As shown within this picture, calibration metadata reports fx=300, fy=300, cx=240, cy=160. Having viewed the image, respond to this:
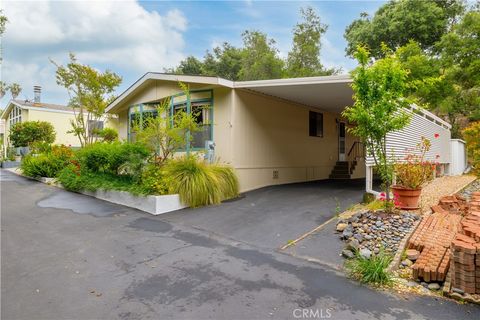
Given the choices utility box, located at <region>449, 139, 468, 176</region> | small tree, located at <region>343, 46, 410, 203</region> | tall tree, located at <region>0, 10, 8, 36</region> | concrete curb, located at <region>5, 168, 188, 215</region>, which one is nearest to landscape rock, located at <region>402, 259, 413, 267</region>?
small tree, located at <region>343, 46, 410, 203</region>

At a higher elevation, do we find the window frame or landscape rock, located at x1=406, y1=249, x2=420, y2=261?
the window frame

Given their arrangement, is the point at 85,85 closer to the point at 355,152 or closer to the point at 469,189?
the point at 355,152

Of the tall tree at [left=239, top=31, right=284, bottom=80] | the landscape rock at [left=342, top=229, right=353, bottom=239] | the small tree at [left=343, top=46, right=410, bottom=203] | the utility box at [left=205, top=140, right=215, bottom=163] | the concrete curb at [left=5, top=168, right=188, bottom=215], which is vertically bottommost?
the landscape rock at [left=342, top=229, right=353, bottom=239]

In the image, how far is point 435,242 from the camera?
14.1 ft

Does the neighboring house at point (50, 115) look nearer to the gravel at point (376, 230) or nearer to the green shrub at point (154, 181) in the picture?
the green shrub at point (154, 181)

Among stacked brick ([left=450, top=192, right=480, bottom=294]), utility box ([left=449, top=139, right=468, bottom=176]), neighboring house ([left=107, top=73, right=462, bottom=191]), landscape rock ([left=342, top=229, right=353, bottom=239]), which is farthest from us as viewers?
utility box ([left=449, top=139, right=468, bottom=176])

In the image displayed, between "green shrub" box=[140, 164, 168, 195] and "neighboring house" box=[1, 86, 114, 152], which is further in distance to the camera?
"neighboring house" box=[1, 86, 114, 152]

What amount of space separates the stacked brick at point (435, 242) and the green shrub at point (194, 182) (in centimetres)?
447

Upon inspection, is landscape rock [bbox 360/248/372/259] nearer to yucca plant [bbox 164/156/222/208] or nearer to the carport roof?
yucca plant [bbox 164/156/222/208]

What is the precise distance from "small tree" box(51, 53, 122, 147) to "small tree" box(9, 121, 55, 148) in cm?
693

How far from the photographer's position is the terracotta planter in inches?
249

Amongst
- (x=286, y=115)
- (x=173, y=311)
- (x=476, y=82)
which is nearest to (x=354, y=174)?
(x=286, y=115)

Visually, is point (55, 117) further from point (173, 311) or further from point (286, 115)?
point (173, 311)

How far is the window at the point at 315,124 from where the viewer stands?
12360 mm
